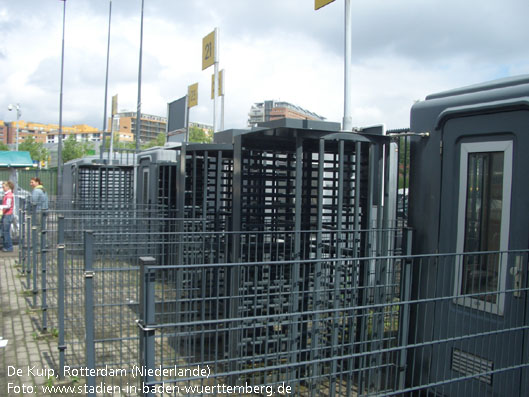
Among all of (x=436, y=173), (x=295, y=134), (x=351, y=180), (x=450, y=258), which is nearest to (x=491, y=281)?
(x=450, y=258)

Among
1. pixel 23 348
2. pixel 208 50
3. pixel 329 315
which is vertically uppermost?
pixel 208 50

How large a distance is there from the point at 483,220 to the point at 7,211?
12.1 metres

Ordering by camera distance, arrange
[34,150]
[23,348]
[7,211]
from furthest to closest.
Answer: [34,150], [7,211], [23,348]

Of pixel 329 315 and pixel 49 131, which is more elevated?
pixel 49 131

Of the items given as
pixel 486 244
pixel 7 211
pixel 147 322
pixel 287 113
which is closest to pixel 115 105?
pixel 7 211

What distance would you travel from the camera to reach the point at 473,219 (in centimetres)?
424

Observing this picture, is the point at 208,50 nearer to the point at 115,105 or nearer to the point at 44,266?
the point at 44,266

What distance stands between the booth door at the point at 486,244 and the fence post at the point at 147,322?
2.27 metres

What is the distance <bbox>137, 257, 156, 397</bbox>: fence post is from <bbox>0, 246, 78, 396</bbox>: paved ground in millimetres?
3154

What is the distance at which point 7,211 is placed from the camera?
12.6m

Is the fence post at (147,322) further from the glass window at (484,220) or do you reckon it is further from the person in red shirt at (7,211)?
the person in red shirt at (7,211)

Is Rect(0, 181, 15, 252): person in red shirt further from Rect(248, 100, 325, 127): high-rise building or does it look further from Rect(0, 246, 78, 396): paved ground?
Rect(248, 100, 325, 127): high-rise building

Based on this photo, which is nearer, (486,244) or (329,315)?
(486,244)

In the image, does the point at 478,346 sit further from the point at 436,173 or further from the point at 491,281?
the point at 436,173
